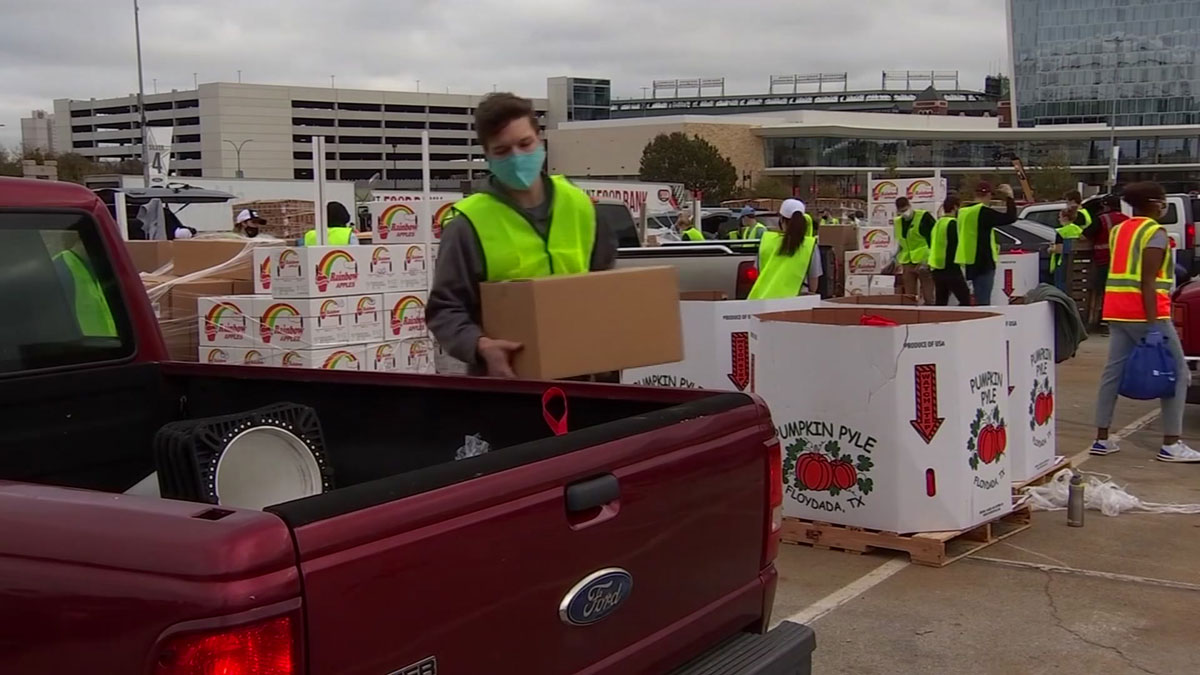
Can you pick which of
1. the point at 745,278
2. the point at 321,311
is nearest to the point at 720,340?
the point at 321,311

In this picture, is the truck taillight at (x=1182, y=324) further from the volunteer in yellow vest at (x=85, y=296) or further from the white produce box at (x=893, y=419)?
the volunteer in yellow vest at (x=85, y=296)

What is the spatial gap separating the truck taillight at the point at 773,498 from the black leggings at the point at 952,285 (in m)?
11.4

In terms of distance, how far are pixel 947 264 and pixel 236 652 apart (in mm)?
13100

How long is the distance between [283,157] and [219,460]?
456ft

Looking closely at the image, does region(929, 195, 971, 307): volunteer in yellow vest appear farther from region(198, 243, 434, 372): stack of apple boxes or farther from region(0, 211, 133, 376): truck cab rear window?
region(0, 211, 133, 376): truck cab rear window

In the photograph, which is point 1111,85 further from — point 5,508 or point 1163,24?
point 5,508

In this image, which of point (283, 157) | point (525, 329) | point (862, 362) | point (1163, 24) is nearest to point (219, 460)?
point (525, 329)

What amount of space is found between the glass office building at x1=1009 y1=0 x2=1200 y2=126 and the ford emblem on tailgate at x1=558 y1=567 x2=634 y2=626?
14113 centimetres

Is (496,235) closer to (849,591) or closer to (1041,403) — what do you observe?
(849,591)

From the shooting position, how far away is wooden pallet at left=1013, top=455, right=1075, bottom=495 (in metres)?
6.53

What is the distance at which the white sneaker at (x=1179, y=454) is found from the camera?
7820 millimetres

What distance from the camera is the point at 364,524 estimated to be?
1.94 m

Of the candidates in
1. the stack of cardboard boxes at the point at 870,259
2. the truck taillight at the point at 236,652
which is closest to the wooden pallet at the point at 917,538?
the truck taillight at the point at 236,652

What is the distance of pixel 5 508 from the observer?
207 centimetres
